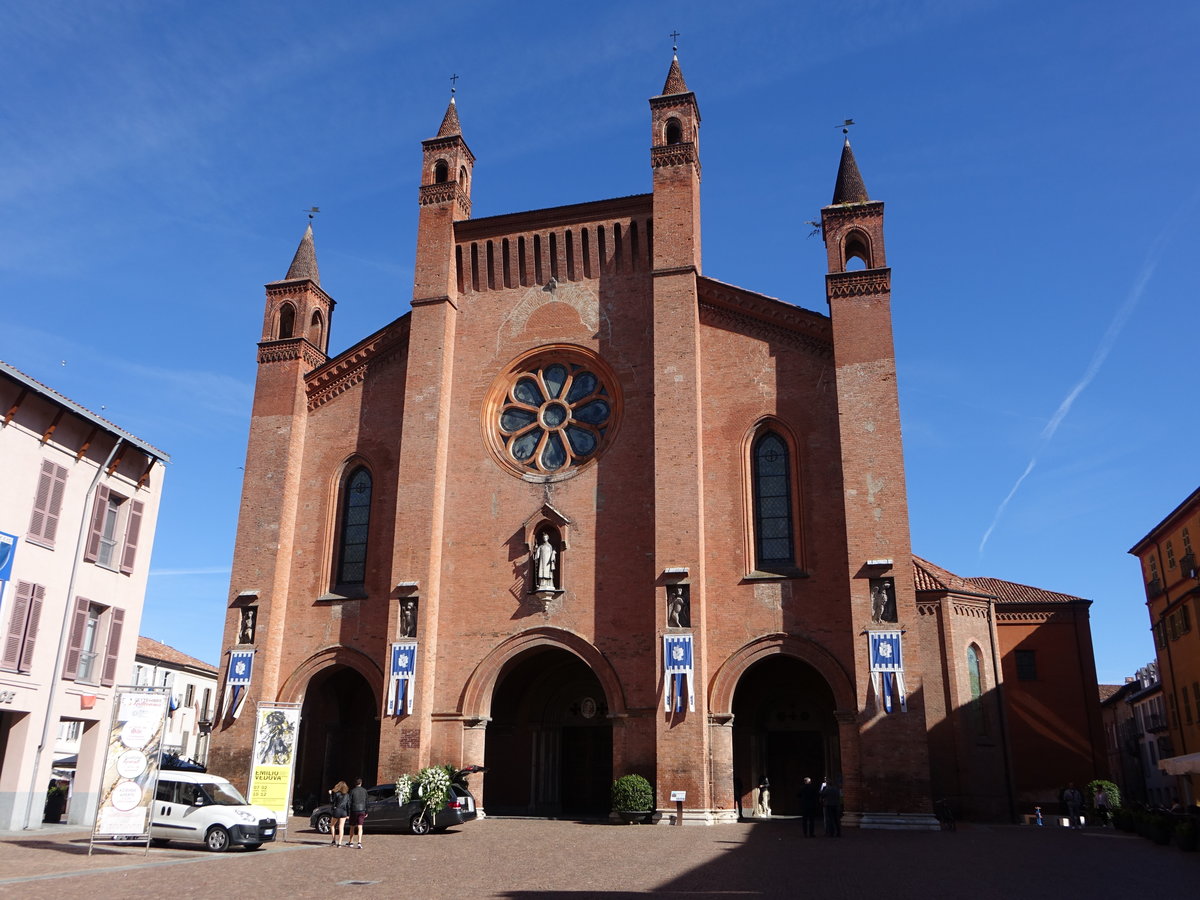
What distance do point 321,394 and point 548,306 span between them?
7905mm

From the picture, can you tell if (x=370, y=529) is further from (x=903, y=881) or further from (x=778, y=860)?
(x=903, y=881)

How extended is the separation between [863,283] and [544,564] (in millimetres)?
11736

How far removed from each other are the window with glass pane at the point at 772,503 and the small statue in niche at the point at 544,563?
565cm

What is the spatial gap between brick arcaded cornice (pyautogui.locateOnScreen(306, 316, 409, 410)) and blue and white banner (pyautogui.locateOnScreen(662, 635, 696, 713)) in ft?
42.5

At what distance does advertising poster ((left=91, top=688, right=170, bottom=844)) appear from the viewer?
1833 cm

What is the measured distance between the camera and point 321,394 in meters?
32.2

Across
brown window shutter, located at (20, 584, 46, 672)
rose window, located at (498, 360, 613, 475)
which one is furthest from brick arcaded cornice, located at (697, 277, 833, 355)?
brown window shutter, located at (20, 584, 46, 672)

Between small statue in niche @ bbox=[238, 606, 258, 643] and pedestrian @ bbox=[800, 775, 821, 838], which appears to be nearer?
pedestrian @ bbox=[800, 775, 821, 838]

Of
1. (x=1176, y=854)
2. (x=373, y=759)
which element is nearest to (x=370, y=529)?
(x=373, y=759)

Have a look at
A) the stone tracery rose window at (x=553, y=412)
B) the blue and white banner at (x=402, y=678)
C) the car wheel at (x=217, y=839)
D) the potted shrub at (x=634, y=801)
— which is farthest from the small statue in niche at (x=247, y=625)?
the potted shrub at (x=634, y=801)

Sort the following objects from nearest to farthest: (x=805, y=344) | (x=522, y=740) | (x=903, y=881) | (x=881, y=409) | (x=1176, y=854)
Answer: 1. (x=903, y=881)
2. (x=1176, y=854)
3. (x=881, y=409)
4. (x=805, y=344)
5. (x=522, y=740)

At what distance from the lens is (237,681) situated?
28797 millimetres

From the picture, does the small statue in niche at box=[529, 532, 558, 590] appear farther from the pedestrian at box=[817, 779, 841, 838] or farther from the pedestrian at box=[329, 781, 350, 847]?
the pedestrian at box=[817, 779, 841, 838]

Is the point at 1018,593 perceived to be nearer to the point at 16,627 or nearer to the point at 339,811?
the point at 339,811
